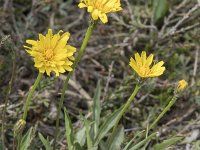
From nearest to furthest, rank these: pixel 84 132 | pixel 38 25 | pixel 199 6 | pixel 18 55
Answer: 1. pixel 84 132
2. pixel 18 55
3. pixel 199 6
4. pixel 38 25

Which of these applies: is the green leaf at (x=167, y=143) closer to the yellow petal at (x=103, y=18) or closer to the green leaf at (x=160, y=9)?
the yellow petal at (x=103, y=18)

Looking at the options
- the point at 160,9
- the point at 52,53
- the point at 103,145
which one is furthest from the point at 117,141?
the point at 160,9

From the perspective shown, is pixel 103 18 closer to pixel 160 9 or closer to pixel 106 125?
pixel 106 125

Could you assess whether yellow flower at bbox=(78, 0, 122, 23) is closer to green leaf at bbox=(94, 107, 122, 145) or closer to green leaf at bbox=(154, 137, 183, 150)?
green leaf at bbox=(94, 107, 122, 145)

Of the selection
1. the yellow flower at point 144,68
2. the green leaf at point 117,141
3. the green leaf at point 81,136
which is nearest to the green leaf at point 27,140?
the green leaf at point 81,136

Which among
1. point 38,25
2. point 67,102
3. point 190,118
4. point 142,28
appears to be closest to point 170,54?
point 142,28

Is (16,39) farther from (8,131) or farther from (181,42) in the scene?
(181,42)
